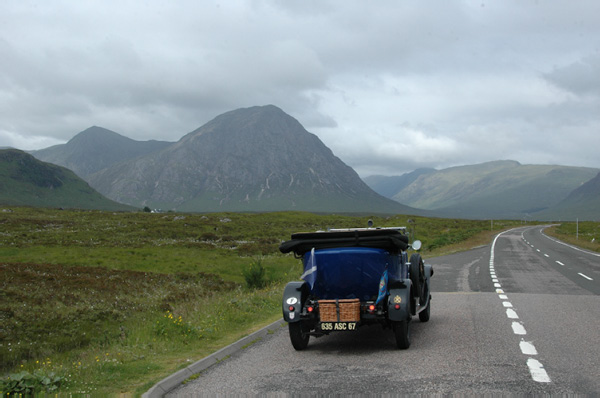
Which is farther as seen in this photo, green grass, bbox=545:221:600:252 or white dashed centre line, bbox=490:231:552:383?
green grass, bbox=545:221:600:252

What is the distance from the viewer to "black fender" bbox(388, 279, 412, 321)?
861 centimetres

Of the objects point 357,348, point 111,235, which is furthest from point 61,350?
point 111,235

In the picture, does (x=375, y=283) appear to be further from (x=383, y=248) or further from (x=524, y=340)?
(x=524, y=340)

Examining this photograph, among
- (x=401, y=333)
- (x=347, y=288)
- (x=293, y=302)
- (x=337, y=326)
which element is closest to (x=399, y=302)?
(x=401, y=333)

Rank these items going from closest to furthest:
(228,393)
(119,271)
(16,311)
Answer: (228,393), (16,311), (119,271)

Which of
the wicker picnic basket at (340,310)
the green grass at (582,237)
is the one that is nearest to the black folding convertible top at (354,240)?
the wicker picnic basket at (340,310)

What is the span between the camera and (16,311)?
19.1 metres

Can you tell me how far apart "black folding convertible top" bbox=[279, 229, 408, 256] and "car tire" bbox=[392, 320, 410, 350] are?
1.28 m

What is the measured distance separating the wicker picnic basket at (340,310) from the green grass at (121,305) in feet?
7.48

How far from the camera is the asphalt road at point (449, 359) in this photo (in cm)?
660

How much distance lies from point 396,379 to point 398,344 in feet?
6.71

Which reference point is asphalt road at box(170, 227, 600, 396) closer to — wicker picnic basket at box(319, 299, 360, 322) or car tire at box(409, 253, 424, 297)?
wicker picnic basket at box(319, 299, 360, 322)

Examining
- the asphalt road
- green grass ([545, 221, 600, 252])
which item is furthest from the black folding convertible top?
green grass ([545, 221, 600, 252])

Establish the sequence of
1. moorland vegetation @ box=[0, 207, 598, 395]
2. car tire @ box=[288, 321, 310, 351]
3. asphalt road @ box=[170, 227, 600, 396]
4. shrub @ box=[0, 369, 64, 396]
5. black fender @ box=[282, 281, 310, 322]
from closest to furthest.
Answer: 1. shrub @ box=[0, 369, 64, 396]
2. asphalt road @ box=[170, 227, 600, 396]
3. moorland vegetation @ box=[0, 207, 598, 395]
4. black fender @ box=[282, 281, 310, 322]
5. car tire @ box=[288, 321, 310, 351]
